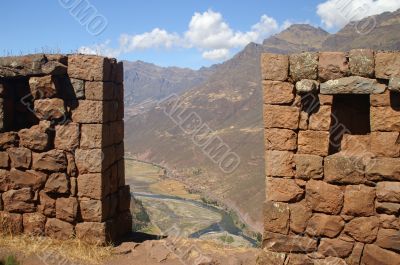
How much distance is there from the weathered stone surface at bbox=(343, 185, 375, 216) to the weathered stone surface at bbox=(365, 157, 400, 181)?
226 mm

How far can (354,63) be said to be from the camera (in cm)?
625

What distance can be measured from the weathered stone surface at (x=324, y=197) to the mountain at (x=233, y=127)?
126 feet

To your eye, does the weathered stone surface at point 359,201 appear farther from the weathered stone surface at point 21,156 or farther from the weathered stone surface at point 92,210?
the weathered stone surface at point 21,156

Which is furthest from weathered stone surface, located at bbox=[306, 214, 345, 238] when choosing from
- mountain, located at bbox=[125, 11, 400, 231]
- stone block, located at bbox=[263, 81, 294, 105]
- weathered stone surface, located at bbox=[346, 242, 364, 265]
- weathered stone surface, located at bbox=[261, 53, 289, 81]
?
mountain, located at bbox=[125, 11, 400, 231]

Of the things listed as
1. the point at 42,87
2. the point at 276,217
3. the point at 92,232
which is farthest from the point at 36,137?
the point at 276,217

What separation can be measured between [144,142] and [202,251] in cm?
9081

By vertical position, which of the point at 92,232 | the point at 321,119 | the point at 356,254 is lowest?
the point at 92,232

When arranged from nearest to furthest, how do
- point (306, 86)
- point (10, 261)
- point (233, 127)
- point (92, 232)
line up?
point (306, 86), point (10, 261), point (92, 232), point (233, 127)

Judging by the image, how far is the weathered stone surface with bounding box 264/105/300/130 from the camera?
6.64 meters

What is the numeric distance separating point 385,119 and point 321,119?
3.05 ft

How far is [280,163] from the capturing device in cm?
674

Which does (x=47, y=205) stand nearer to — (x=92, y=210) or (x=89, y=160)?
(x=92, y=210)

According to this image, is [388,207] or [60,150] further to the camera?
[60,150]

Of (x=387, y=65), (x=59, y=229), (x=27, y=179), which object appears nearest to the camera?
(x=387, y=65)
